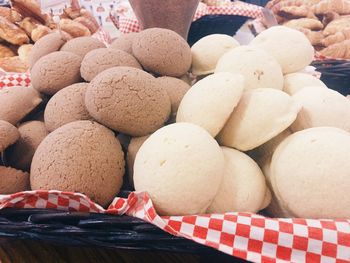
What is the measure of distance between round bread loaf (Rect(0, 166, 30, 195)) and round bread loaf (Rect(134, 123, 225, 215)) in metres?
0.20

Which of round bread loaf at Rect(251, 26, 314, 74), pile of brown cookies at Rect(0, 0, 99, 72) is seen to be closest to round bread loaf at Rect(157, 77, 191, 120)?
round bread loaf at Rect(251, 26, 314, 74)

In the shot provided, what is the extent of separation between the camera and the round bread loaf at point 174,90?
0.65 meters

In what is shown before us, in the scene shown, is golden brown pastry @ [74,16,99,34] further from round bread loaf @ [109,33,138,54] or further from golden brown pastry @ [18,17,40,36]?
round bread loaf @ [109,33,138,54]

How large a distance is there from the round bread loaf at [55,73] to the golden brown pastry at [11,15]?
120cm

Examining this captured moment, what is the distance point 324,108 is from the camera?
23.1 inches

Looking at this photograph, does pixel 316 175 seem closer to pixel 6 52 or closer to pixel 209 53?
pixel 209 53

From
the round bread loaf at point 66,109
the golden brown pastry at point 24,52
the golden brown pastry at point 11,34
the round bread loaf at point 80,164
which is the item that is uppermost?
the round bread loaf at point 66,109

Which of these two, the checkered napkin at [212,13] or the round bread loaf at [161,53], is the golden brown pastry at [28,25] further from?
the round bread loaf at [161,53]

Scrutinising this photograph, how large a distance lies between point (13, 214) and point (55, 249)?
0.13m

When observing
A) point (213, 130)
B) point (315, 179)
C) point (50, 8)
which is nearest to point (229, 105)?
point (213, 130)

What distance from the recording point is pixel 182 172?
46cm

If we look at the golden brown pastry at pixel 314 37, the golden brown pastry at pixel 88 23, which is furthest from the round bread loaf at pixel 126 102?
the golden brown pastry at pixel 314 37

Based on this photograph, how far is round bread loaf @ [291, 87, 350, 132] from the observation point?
58cm

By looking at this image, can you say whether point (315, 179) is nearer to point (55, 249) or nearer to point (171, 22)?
point (55, 249)
